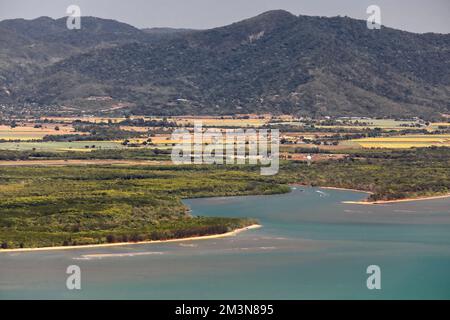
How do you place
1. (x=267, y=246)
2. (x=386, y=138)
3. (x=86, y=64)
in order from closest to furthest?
(x=267, y=246) → (x=386, y=138) → (x=86, y=64)

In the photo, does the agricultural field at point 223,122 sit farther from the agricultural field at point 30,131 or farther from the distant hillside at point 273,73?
the distant hillside at point 273,73

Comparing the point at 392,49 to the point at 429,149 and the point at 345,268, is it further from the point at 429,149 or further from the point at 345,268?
the point at 345,268

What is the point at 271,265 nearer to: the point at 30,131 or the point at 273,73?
the point at 30,131

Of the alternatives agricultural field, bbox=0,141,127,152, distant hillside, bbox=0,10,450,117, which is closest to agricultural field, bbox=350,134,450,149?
agricultural field, bbox=0,141,127,152

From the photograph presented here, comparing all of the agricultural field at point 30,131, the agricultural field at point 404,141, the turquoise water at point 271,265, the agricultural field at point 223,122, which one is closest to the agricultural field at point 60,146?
the agricultural field at point 30,131

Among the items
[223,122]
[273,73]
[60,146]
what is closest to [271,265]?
[60,146]

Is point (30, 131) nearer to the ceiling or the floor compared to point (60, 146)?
nearer to the ceiling

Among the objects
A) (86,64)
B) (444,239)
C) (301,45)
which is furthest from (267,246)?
(86,64)
